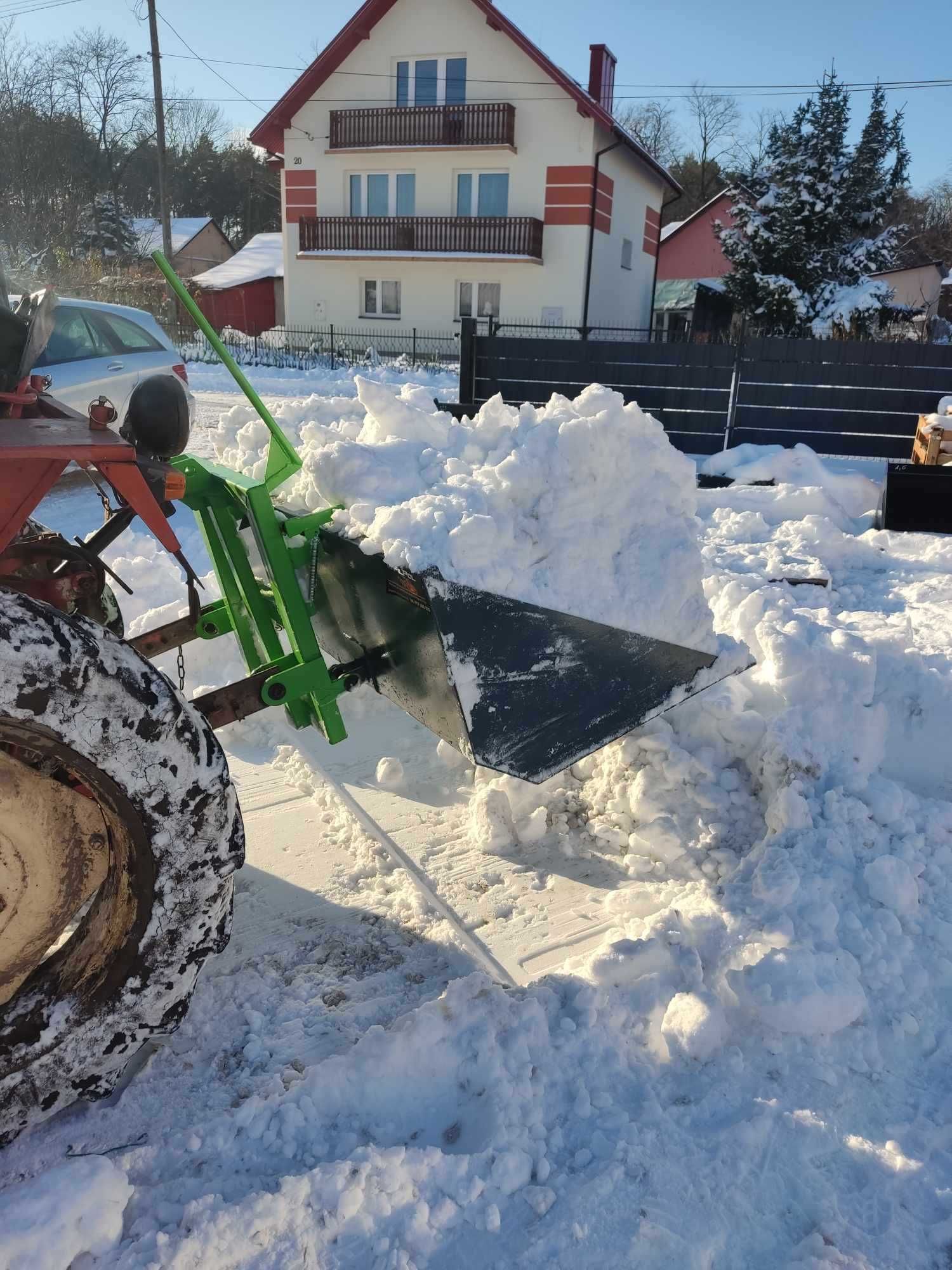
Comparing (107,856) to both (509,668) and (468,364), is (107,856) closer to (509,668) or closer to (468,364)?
(509,668)

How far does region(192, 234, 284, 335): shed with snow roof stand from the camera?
32781 mm

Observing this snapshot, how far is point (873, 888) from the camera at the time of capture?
8.91 feet

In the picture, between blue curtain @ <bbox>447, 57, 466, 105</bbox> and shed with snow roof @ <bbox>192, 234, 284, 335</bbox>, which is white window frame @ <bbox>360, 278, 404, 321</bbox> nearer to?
blue curtain @ <bbox>447, 57, 466, 105</bbox>

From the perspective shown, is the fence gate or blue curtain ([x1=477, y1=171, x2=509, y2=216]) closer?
the fence gate

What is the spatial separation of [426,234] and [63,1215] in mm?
25503

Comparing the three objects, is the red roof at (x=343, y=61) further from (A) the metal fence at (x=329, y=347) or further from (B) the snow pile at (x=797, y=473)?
(B) the snow pile at (x=797, y=473)

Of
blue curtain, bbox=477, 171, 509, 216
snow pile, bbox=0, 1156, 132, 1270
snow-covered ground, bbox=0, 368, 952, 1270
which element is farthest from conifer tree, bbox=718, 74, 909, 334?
snow pile, bbox=0, 1156, 132, 1270

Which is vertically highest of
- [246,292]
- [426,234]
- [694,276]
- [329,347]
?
[694,276]

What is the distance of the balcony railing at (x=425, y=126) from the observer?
76.9 ft

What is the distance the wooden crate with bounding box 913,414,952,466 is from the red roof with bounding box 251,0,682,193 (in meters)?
17.3

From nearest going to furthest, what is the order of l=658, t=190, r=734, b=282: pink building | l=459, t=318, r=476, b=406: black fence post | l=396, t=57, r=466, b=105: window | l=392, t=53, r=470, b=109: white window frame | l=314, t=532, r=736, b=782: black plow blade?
l=314, t=532, r=736, b=782: black plow blade < l=459, t=318, r=476, b=406: black fence post < l=392, t=53, r=470, b=109: white window frame < l=396, t=57, r=466, b=105: window < l=658, t=190, r=734, b=282: pink building

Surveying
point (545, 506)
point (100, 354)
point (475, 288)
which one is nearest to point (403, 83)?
point (475, 288)

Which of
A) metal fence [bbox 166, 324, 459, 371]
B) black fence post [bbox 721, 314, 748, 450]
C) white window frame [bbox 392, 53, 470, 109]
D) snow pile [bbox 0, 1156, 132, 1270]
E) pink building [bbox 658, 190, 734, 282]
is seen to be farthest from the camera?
pink building [bbox 658, 190, 734, 282]

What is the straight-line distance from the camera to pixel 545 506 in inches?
105
